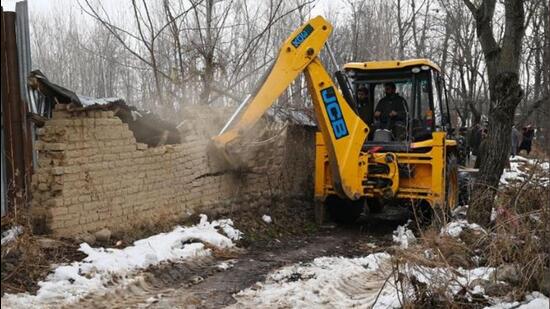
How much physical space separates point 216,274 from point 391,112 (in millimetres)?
4458

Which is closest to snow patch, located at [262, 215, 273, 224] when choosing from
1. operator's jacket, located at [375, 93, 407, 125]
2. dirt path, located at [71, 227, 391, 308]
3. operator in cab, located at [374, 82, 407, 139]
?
dirt path, located at [71, 227, 391, 308]

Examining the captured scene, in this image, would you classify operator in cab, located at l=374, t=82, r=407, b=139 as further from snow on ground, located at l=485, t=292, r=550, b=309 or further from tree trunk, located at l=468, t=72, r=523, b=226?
snow on ground, located at l=485, t=292, r=550, b=309

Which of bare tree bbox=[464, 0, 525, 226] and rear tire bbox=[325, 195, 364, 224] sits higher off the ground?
bare tree bbox=[464, 0, 525, 226]

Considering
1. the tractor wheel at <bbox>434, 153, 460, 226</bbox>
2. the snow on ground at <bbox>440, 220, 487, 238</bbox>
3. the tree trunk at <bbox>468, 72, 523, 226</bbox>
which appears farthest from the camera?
the tractor wheel at <bbox>434, 153, 460, 226</bbox>

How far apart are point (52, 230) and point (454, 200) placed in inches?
287

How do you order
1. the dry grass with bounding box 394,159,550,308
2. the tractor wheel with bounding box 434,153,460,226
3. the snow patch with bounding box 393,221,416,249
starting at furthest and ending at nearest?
the tractor wheel with bounding box 434,153,460,226
the snow patch with bounding box 393,221,416,249
the dry grass with bounding box 394,159,550,308

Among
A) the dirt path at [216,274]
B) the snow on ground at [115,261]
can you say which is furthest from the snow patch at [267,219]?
the snow on ground at [115,261]

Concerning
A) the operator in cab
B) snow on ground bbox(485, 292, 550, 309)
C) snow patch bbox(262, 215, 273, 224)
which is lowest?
snow patch bbox(262, 215, 273, 224)

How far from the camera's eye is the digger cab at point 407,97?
29.3 ft

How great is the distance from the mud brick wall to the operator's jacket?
6.26 ft

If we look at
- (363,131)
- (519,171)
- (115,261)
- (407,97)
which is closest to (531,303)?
(115,261)

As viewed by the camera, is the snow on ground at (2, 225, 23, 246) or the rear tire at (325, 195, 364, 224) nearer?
the snow on ground at (2, 225, 23, 246)

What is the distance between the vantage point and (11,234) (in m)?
5.52

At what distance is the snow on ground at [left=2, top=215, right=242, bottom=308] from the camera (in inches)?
189
